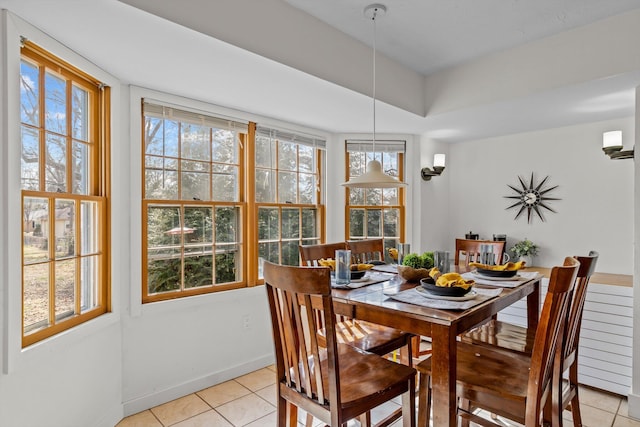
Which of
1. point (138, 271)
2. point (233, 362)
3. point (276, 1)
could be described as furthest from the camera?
point (233, 362)

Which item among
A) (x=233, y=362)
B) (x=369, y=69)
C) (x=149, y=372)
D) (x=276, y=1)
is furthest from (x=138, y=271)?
(x=369, y=69)

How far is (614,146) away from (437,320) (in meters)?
2.66

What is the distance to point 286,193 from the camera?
3455 millimetres

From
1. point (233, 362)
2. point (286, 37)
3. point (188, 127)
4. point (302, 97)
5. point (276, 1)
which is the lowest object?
point (233, 362)

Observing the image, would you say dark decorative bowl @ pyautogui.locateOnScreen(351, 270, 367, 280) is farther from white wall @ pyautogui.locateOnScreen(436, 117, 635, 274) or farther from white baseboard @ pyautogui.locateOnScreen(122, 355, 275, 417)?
white wall @ pyautogui.locateOnScreen(436, 117, 635, 274)

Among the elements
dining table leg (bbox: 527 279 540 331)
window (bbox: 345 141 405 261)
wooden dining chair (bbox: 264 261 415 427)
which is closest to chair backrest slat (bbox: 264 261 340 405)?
wooden dining chair (bbox: 264 261 415 427)

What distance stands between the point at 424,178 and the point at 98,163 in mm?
3041

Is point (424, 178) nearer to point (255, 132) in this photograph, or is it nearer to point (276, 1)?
point (255, 132)

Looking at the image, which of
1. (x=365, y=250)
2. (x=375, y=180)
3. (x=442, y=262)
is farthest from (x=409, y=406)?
(x=365, y=250)

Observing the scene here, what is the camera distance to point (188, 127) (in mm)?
2785

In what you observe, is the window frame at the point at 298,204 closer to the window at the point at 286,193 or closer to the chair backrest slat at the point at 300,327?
the window at the point at 286,193

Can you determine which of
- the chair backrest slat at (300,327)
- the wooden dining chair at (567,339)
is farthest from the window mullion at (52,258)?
the wooden dining chair at (567,339)

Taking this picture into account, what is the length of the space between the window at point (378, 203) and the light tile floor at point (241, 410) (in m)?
1.76

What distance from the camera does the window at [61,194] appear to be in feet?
5.87
